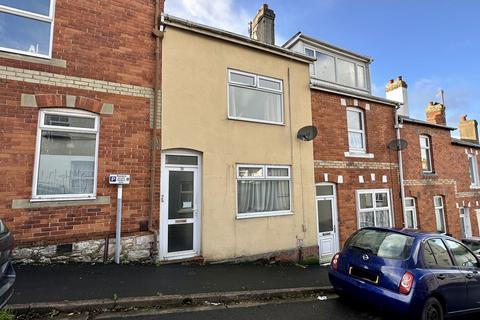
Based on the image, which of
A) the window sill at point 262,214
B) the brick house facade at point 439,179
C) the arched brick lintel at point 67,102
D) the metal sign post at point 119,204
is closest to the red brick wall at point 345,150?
the brick house facade at point 439,179

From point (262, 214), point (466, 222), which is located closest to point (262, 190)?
point (262, 214)

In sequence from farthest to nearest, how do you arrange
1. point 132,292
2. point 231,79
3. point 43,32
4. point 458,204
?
point 458,204, point 231,79, point 43,32, point 132,292

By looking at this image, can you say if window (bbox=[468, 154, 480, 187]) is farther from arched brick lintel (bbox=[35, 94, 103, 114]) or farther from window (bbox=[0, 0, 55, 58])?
window (bbox=[0, 0, 55, 58])

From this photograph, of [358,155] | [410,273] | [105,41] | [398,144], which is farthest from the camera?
[398,144]

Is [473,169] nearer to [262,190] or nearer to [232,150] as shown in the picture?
[262,190]

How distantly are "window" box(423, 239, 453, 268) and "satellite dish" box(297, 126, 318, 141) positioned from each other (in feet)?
15.2

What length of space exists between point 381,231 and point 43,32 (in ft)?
25.5

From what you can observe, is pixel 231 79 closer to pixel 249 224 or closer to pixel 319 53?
pixel 249 224

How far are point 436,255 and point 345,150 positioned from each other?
5976 millimetres

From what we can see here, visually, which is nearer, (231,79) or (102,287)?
(102,287)

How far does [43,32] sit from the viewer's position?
6.07 meters

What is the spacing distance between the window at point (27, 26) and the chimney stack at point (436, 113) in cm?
1739

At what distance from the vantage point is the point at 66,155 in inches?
Result: 237

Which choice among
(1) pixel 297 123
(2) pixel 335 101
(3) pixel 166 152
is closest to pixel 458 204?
(2) pixel 335 101
